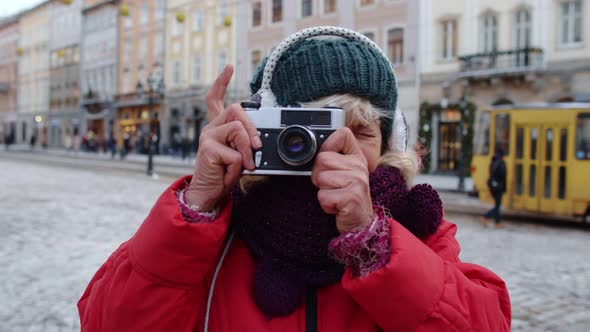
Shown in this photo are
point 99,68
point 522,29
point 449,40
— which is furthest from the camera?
point 99,68

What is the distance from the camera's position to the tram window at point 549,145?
1197 cm

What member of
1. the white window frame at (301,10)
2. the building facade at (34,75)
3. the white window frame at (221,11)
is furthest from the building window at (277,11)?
the building facade at (34,75)

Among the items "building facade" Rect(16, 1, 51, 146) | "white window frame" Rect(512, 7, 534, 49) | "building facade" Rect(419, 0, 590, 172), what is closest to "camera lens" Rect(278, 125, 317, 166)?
"building facade" Rect(419, 0, 590, 172)

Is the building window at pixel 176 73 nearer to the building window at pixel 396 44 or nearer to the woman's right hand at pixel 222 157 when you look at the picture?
the building window at pixel 396 44

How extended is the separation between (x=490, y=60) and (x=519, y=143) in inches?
429

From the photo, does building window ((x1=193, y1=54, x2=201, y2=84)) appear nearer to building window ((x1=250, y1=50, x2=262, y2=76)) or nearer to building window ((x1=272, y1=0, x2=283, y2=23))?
building window ((x1=250, y1=50, x2=262, y2=76))

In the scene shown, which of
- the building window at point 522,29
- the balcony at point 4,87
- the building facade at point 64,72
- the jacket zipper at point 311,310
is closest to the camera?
the jacket zipper at point 311,310

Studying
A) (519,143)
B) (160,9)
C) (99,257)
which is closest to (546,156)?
(519,143)

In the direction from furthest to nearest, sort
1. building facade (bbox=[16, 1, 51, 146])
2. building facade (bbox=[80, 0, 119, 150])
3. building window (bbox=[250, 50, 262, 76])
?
building facade (bbox=[16, 1, 51, 146]) < building facade (bbox=[80, 0, 119, 150]) < building window (bbox=[250, 50, 262, 76])

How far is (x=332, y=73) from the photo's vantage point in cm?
142

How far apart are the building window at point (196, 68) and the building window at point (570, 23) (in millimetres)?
23158

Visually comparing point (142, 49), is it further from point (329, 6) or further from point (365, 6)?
point (365, 6)

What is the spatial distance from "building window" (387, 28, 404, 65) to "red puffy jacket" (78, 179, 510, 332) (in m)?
24.7

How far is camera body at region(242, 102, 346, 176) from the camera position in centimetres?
126
